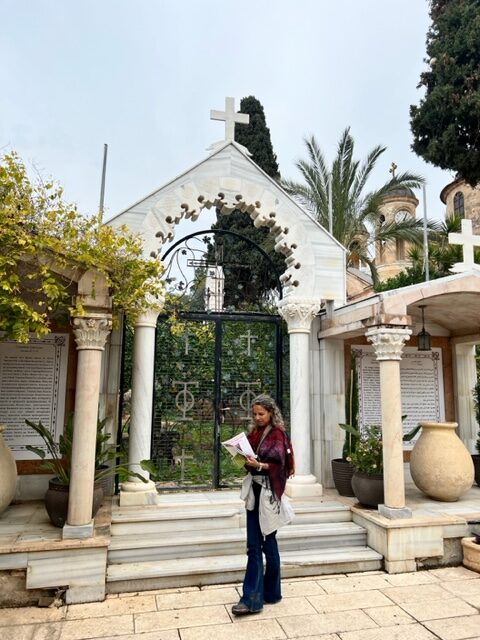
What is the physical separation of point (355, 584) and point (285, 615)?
1017 mm

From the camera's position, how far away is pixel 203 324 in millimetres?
6660

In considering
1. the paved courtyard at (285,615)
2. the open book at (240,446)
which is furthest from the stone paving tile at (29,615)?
the open book at (240,446)

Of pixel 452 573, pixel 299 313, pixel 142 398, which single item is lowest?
pixel 452 573

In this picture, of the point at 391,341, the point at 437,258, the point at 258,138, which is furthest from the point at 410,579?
the point at 258,138

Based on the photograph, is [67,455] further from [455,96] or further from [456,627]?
[455,96]

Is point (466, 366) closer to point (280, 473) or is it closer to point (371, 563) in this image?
point (371, 563)

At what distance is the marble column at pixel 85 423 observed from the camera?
13.8 ft

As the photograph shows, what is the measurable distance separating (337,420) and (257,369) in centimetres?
140

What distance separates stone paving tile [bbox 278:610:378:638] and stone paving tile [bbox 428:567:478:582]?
135 cm

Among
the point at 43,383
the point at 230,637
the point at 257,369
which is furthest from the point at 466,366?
the point at 43,383

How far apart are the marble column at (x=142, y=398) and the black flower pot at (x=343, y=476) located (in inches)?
97.6

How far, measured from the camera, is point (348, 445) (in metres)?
6.33

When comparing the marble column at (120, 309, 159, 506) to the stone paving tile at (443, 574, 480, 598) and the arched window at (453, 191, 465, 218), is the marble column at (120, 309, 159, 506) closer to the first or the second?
the stone paving tile at (443, 574, 480, 598)

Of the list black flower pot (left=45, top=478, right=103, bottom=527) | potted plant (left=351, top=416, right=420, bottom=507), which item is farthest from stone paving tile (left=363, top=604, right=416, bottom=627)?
black flower pot (left=45, top=478, right=103, bottom=527)
